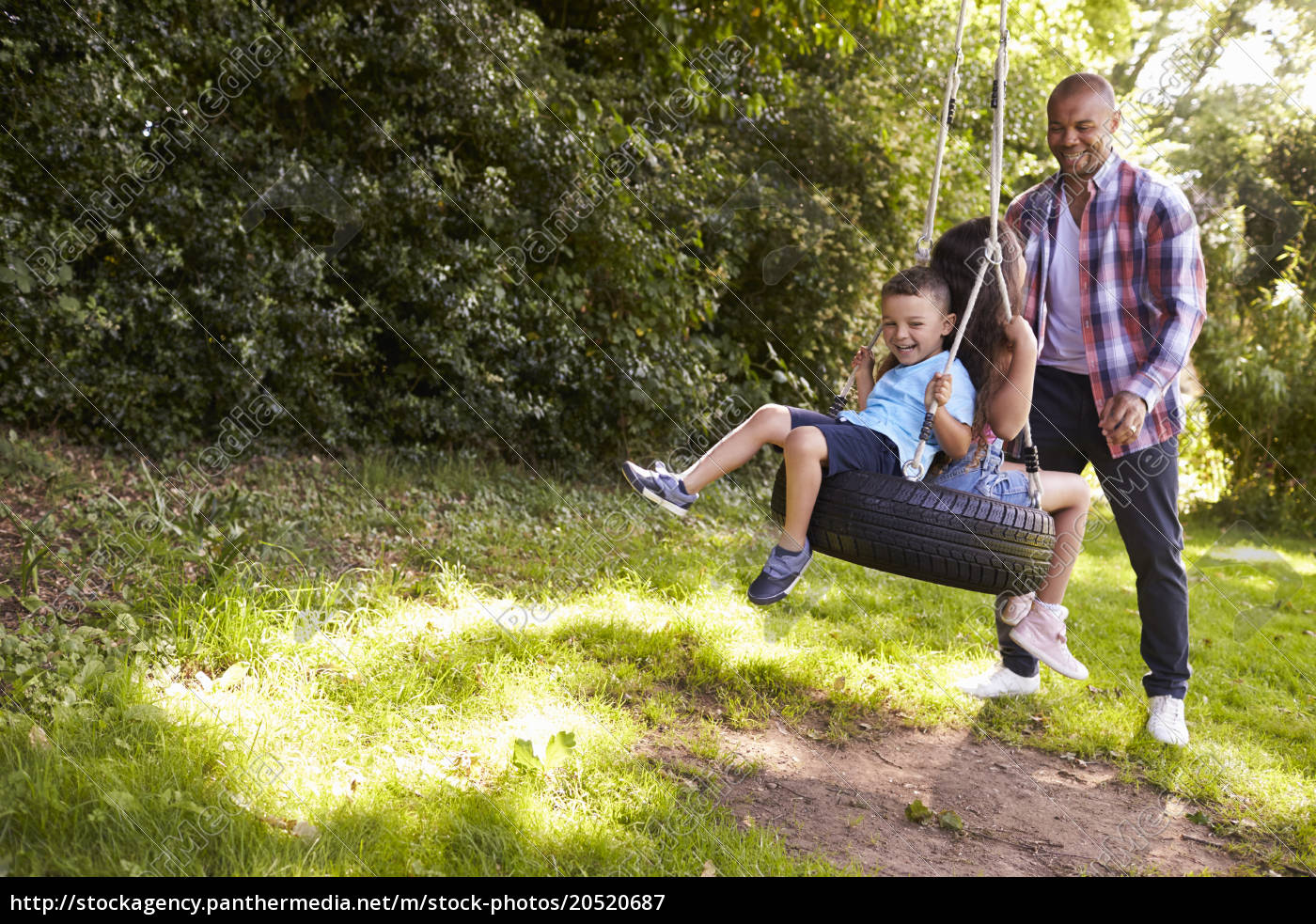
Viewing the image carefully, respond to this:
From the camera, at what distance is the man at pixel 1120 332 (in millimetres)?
3447

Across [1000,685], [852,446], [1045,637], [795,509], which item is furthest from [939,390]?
[1000,685]

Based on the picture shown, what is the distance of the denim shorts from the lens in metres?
3.24

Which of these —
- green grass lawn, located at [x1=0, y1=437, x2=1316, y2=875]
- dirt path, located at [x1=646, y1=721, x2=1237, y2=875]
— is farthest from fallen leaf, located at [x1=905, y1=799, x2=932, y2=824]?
green grass lawn, located at [x1=0, y1=437, x2=1316, y2=875]

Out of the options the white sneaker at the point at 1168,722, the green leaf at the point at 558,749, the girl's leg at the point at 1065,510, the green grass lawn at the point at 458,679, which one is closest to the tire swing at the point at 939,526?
the girl's leg at the point at 1065,510

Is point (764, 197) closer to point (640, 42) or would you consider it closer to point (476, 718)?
point (640, 42)

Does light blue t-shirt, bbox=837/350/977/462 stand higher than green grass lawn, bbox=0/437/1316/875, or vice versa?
light blue t-shirt, bbox=837/350/977/462

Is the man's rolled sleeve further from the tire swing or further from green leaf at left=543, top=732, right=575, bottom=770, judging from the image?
green leaf at left=543, top=732, right=575, bottom=770

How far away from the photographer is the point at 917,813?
3.14 metres

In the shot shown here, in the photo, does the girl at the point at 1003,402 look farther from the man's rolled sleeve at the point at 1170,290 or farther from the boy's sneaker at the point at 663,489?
the boy's sneaker at the point at 663,489

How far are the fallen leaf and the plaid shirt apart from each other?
4.70ft

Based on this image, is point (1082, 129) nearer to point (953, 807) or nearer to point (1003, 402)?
point (1003, 402)

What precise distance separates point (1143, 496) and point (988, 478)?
76 centimetres

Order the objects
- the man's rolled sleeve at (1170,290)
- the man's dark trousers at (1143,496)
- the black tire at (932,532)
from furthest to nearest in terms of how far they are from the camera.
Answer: the man's dark trousers at (1143,496), the man's rolled sleeve at (1170,290), the black tire at (932,532)

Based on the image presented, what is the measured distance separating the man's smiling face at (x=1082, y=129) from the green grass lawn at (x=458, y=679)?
7.27 ft
